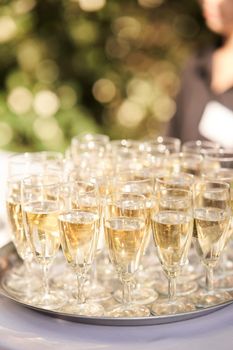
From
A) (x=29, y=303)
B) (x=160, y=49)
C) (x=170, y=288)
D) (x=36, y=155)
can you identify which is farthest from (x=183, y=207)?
(x=160, y=49)

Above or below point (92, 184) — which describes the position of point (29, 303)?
below

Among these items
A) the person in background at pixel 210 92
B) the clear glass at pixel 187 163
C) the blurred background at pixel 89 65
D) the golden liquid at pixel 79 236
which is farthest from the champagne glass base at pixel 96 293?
the blurred background at pixel 89 65

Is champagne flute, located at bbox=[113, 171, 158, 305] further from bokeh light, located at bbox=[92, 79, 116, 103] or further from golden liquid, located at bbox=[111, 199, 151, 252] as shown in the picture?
bokeh light, located at bbox=[92, 79, 116, 103]

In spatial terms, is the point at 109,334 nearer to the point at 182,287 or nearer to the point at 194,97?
the point at 182,287

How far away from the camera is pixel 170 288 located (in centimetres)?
168

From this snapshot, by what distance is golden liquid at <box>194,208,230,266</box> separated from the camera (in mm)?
1655

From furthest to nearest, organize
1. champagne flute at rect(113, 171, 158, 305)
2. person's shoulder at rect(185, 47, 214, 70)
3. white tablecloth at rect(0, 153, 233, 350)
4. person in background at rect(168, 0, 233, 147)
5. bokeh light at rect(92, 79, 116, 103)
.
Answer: bokeh light at rect(92, 79, 116, 103)
person's shoulder at rect(185, 47, 214, 70)
person in background at rect(168, 0, 233, 147)
champagne flute at rect(113, 171, 158, 305)
white tablecloth at rect(0, 153, 233, 350)

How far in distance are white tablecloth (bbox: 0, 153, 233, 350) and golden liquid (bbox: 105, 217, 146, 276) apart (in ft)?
0.52

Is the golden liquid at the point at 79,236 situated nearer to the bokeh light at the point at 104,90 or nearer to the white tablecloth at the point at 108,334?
the white tablecloth at the point at 108,334

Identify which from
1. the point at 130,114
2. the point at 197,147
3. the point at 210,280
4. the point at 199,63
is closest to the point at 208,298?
the point at 210,280

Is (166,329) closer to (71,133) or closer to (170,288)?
(170,288)

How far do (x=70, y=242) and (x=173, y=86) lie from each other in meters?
3.63

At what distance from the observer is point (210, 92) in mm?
3615

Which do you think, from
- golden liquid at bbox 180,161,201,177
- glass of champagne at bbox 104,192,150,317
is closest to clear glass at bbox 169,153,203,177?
golden liquid at bbox 180,161,201,177
